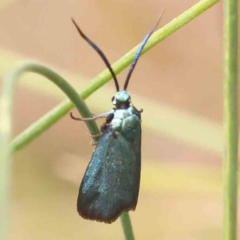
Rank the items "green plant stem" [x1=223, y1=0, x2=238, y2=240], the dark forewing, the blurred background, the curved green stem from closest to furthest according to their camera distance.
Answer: the curved green stem → "green plant stem" [x1=223, y1=0, x2=238, y2=240] → the dark forewing → the blurred background

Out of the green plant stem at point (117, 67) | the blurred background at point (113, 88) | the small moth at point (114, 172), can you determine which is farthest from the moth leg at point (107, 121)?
the blurred background at point (113, 88)

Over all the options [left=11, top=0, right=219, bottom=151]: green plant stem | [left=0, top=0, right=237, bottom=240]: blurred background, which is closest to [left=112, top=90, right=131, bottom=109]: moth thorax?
[left=11, top=0, right=219, bottom=151]: green plant stem

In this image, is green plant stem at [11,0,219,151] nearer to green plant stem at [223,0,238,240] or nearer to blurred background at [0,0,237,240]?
green plant stem at [223,0,238,240]

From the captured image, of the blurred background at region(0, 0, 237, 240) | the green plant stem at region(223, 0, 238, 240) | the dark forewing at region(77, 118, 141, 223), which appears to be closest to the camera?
the green plant stem at region(223, 0, 238, 240)

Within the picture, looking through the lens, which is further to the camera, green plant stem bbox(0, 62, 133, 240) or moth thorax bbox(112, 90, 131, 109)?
moth thorax bbox(112, 90, 131, 109)

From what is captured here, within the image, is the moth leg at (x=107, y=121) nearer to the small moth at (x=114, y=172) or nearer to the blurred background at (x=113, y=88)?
the small moth at (x=114, y=172)

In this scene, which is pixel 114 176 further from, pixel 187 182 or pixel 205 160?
pixel 205 160
